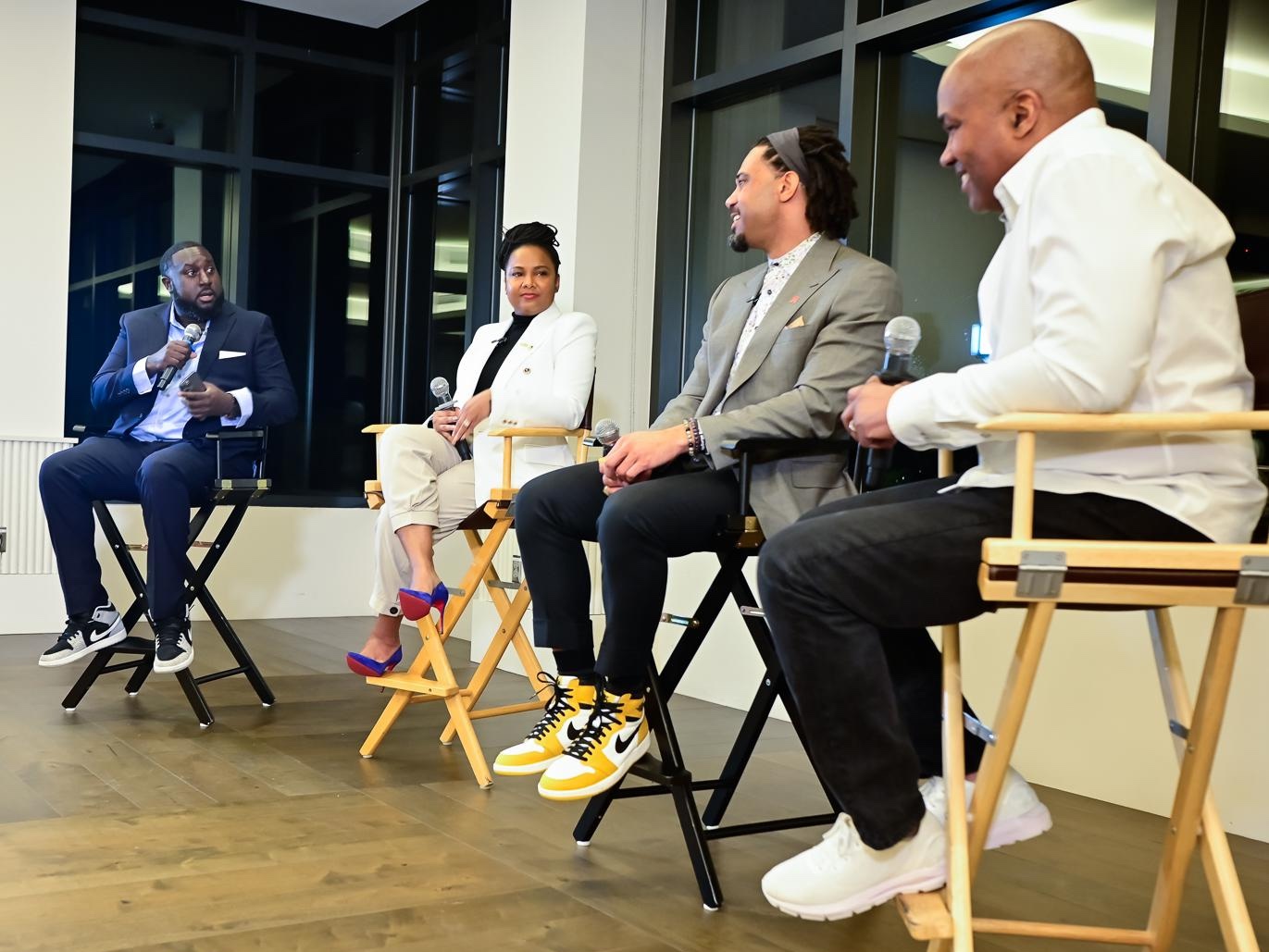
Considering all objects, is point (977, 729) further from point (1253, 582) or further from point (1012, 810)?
point (1253, 582)

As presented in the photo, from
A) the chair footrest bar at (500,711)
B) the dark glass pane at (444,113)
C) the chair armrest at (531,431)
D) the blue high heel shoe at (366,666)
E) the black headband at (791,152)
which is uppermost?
the dark glass pane at (444,113)

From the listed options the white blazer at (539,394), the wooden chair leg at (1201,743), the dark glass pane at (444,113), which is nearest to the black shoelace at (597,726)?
the wooden chair leg at (1201,743)

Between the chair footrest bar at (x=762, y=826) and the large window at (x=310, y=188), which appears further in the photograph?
the large window at (x=310, y=188)

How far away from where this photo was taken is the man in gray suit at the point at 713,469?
7.43 feet

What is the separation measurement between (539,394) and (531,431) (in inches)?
10.3

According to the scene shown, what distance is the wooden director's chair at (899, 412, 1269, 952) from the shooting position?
150 cm

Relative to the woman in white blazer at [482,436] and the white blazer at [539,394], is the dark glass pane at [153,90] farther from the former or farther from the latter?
the white blazer at [539,394]

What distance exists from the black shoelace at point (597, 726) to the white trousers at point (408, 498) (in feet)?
4.16

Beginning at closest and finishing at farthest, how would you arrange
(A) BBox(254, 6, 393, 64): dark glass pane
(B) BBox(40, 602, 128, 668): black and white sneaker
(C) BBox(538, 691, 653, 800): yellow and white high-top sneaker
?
(C) BBox(538, 691, 653, 800): yellow and white high-top sneaker, (B) BBox(40, 602, 128, 668): black and white sneaker, (A) BBox(254, 6, 393, 64): dark glass pane

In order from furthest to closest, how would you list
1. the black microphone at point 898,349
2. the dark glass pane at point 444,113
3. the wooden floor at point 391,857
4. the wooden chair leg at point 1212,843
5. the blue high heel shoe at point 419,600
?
the dark glass pane at point 444,113 < the blue high heel shoe at point 419,600 < the wooden floor at point 391,857 < the black microphone at point 898,349 < the wooden chair leg at point 1212,843

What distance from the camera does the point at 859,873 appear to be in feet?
5.41

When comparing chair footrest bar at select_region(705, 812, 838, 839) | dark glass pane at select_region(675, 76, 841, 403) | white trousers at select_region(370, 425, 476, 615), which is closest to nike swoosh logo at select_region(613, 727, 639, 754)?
chair footrest bar at select_region(705, 812, 838, 839)

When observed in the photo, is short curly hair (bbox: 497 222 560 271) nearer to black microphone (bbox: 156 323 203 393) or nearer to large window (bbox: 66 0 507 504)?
black microphone (bbox: 156 323 203 393)

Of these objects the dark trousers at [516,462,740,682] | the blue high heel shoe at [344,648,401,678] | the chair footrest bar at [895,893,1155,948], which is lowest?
the blue high heel shoe at [344,648,401,678]
